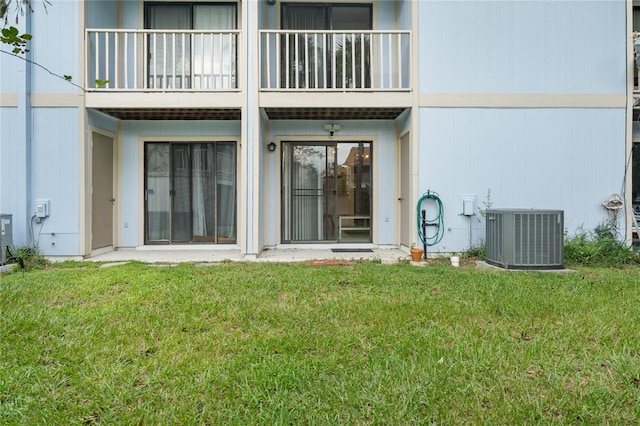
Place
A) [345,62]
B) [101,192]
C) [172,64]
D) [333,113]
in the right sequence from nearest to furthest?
[101,192] → [333,113] → [345,62] → [172,64]

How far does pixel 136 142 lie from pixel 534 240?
7321 millimetres

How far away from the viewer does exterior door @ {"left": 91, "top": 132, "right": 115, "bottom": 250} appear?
7.00 m

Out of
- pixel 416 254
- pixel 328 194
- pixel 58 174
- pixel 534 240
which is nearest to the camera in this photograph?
pixel 534 240

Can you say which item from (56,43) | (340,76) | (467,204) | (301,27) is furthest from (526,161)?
(56,43)

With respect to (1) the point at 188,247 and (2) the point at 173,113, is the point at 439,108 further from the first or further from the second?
(1) the point at 188,247

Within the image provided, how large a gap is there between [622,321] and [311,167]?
5914 millimetres

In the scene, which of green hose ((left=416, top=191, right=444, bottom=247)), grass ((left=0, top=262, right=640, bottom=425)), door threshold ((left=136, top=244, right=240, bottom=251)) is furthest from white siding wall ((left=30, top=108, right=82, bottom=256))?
green hose ((left=416, top=191, right=444, bottom=247))

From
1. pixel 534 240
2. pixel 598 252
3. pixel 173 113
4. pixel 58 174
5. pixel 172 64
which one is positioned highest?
pixel 172 64

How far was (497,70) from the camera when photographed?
6684 mm

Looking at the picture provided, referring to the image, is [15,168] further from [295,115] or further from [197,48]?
[295,115]

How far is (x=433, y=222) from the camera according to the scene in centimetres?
664

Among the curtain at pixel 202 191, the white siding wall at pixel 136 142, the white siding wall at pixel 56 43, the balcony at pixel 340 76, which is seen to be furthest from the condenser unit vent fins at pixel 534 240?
the white siding wall at pixel 56 43

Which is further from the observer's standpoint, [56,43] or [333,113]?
[333,113]

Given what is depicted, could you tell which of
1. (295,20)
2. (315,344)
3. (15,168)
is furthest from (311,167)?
(315,344)
